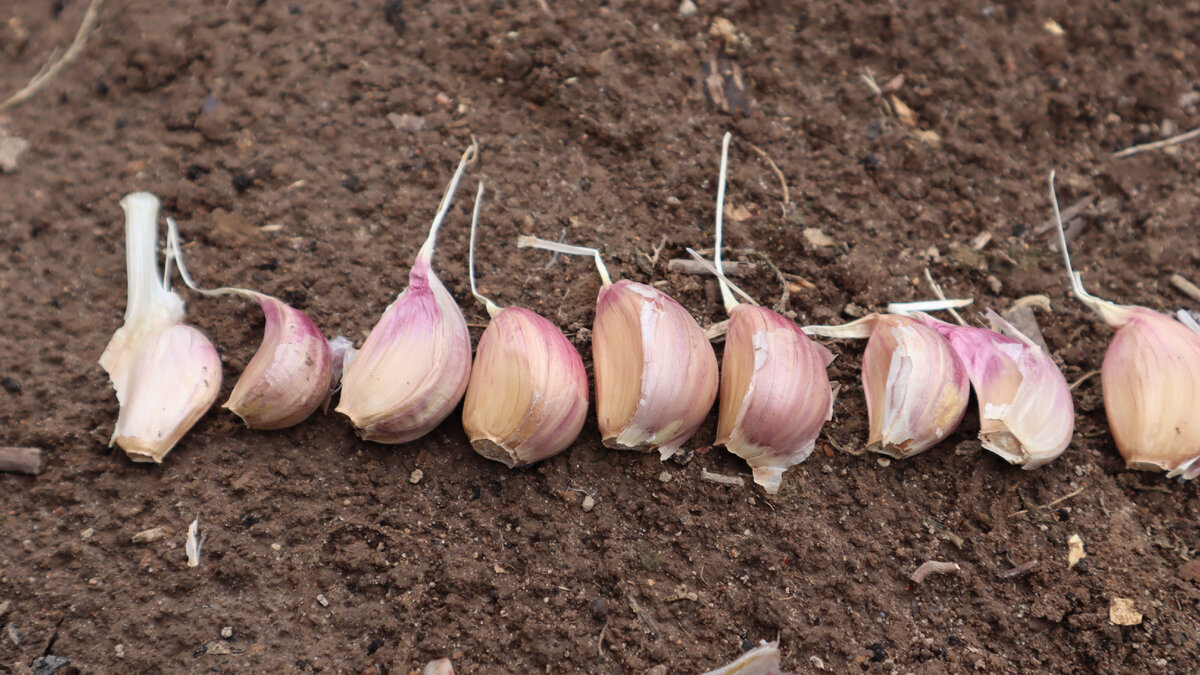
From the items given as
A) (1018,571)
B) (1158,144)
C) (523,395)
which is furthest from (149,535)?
(1158,144)

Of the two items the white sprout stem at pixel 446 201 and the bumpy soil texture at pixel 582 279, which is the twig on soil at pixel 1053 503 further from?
the white sprout stem at pixel 446 201

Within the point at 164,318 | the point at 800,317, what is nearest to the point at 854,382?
the point at 800,317

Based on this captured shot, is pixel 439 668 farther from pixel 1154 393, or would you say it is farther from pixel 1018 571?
pixel 1154 393

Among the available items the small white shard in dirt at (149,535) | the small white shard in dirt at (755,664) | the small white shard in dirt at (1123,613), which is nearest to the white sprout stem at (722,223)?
the small white shard in dirt at (755,664)

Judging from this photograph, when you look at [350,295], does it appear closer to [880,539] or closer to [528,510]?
[528,510]

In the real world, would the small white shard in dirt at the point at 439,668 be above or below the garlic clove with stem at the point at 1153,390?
below

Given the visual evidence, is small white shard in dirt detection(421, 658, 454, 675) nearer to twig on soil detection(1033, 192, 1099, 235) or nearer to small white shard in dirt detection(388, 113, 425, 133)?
small white shard in dirt detection(388, 113, 425, 133)

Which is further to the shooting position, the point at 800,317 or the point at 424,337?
the point at 800,317

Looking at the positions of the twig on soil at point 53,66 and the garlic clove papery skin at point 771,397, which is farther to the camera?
the twig on soil at point 53,66
